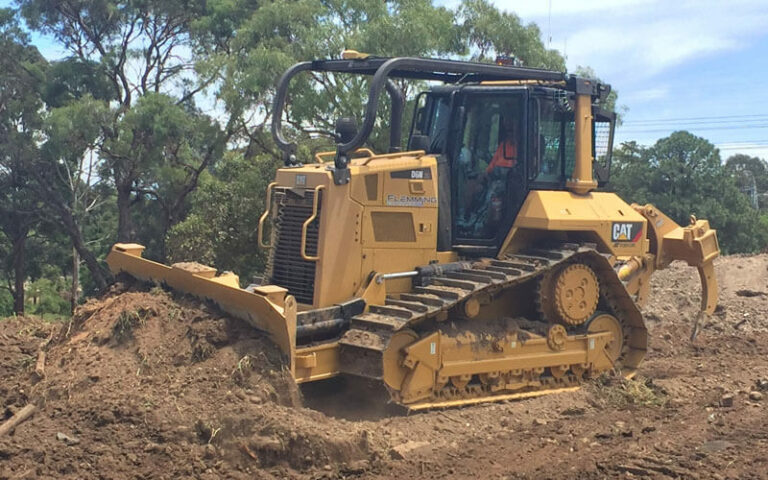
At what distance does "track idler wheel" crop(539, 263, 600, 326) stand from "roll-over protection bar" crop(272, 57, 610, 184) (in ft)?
6.56

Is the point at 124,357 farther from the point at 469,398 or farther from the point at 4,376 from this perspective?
the point at 469,398

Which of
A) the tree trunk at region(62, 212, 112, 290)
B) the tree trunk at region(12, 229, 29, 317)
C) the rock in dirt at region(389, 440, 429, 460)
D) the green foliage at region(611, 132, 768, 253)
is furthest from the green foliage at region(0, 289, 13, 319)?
the rock in dirt at region(389, 440, 429, 460)

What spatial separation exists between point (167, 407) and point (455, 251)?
377 cm

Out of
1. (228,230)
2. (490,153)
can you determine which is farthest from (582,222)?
(228,230)

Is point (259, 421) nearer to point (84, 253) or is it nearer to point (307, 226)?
point (307, 226)

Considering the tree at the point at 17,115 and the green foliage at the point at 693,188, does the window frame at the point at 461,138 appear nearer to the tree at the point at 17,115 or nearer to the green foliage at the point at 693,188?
the tree at the point at 17,115

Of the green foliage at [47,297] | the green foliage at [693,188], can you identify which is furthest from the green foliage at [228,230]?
the green foliage at [693,188]

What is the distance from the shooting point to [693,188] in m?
34.2

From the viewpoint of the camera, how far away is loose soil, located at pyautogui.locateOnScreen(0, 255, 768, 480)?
19.6 feet

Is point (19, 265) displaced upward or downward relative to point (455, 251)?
downward

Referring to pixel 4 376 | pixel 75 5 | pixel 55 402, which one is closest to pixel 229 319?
pixel 55 402

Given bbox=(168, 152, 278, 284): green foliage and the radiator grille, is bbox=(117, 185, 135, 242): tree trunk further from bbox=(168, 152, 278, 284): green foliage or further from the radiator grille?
the radiator grille

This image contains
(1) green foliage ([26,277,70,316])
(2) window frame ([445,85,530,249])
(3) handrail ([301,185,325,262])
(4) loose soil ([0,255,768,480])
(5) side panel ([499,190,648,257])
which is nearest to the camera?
(4) loose soil ([0,255,768,480])

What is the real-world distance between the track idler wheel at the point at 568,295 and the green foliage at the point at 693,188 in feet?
83.4
